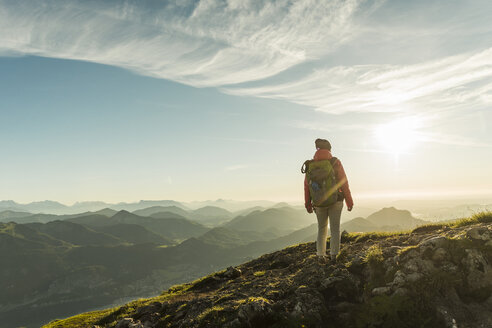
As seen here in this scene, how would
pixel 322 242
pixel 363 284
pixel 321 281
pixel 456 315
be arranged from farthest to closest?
pixel 322 242, pixel 321 281, pixel 363 284, pixel 456 315

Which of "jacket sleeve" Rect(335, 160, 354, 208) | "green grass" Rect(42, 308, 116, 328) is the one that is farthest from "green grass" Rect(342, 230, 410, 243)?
"green grass" Rect(42, 308, 116, 328)

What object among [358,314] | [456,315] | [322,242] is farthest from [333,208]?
[456,315]

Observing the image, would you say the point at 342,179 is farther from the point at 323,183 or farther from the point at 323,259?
the point at 323,259

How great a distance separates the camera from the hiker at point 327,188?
33.3ft

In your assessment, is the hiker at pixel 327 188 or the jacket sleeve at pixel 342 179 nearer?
the hiker at pixel 327 188

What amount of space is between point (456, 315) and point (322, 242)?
511cm

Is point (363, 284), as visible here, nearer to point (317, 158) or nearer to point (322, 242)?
point (322, 242)

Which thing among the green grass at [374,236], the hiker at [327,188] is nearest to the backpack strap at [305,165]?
the hiker at [327,188]

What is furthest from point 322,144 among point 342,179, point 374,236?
point 374,236

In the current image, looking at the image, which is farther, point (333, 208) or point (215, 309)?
point (333, 208)

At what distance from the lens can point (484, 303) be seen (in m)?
6.71

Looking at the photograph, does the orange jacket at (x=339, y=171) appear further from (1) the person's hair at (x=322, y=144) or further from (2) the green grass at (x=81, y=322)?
(2) the green grass at (x=81, y=322)

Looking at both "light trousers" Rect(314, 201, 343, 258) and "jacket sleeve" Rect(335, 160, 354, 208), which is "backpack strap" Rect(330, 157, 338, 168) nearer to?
"jacket sleeve" Rect(335, 160, 354, 208)

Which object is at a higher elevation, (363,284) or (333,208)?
(333,208)
